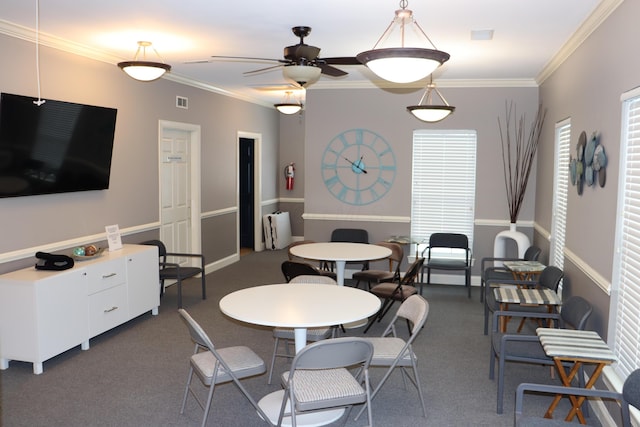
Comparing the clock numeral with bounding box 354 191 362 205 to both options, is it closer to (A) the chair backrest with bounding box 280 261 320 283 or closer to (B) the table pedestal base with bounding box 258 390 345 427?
(A) the chair backrest with bounding box 280 261 320 283

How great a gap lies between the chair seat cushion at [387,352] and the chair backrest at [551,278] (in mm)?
1735

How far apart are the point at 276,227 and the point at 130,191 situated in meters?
4.31

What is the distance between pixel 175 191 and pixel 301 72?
3.69m

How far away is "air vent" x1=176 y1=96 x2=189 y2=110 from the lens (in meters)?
7.26

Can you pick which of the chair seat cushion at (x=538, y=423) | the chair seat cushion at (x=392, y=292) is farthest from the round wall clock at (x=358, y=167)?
the chair seat cushion at (x=538, y=423)

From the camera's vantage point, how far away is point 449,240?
23.9 ft

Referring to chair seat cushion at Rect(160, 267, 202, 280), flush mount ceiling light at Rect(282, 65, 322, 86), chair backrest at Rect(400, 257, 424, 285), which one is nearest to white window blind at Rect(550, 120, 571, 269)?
chair backrest at Rect(400, 257, 424, 285)

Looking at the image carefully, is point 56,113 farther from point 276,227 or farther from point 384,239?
point 276,227

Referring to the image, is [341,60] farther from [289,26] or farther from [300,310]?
[300,310]

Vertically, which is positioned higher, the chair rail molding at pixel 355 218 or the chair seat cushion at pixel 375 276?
the chair rail molding at pixel 355 218

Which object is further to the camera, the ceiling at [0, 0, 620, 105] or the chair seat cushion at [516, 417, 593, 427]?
the ceiling at [0, 0, 620, 105]

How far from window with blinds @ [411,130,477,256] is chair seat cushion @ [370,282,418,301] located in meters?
2.17

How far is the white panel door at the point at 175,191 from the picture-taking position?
715 cm

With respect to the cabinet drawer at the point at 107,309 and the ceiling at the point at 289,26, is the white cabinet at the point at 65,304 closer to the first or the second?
the cabinet drawer at the point at 107,309
